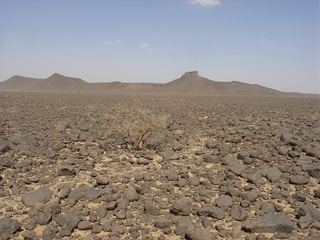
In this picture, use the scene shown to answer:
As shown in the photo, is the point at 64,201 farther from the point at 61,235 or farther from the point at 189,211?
the point at 189,211

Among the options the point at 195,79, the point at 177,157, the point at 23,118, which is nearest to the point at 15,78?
the point at 195,79

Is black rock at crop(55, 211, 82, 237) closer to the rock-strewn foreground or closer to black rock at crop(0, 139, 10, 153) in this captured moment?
the rock-strewn foreground

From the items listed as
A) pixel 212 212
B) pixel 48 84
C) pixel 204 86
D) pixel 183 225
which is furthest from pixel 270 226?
pixel 204 86

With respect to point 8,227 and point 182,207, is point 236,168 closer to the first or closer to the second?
point 182,207

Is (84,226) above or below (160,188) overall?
below

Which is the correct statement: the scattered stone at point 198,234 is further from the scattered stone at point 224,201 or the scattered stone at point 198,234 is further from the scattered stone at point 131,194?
the scattered stone at point 131,194

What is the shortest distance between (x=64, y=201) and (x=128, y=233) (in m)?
1.31

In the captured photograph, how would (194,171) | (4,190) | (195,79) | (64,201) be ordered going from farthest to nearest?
(195,79) < (194,171) < (4,190) < (64,201)

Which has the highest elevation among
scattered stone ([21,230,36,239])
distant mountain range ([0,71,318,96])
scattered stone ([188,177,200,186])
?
distant mountain range ([0,71,318,96])

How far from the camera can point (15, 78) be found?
96.6 m

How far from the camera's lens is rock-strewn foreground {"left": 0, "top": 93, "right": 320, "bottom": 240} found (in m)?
3.96

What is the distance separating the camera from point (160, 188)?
5145 mm

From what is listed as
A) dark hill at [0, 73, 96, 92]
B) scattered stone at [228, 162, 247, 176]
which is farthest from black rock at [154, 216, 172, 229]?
dark hill at [0, 73, 96, 92]

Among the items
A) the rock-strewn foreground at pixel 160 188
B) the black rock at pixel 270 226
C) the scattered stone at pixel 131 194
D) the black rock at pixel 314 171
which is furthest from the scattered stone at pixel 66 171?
the black rock at pixel 314 171
